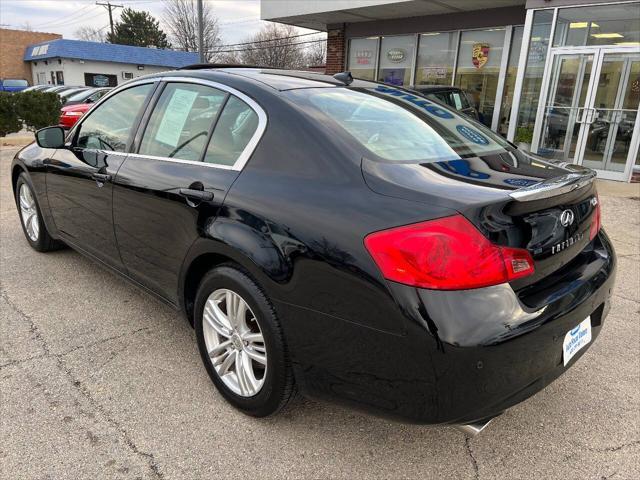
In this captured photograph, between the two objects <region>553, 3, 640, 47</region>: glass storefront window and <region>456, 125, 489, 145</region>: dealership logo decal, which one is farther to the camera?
<region>553, 3, 640, 47</region>: glass storefront window

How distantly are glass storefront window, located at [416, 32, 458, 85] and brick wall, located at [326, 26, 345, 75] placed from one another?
2.50m

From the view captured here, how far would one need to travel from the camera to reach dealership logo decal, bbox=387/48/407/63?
532 inches

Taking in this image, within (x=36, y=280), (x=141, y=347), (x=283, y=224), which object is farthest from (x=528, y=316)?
(x=36, y=280)

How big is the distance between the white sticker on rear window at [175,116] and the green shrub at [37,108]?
44.6 ft

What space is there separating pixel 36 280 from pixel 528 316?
3.73 m

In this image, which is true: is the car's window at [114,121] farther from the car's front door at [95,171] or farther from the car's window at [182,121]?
the car's window at [182,121]

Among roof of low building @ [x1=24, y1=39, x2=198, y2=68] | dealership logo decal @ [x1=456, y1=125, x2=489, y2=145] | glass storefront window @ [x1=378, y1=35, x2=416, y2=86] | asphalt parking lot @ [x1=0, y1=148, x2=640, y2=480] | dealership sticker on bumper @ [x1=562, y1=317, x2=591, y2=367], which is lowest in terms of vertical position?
asphalt parking lot @ [x1=0, y1=148, x2=640, y2=480]

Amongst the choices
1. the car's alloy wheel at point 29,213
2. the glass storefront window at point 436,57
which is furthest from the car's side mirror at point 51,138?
the glass storefront window at point 436,57

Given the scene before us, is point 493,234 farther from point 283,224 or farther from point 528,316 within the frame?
point 283,224

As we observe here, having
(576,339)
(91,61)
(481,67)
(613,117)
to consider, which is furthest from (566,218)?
(91,61)

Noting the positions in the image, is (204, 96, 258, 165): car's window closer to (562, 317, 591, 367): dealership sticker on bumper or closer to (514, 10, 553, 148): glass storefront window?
(562, 317, 591, 367): dealership sticker on bumper

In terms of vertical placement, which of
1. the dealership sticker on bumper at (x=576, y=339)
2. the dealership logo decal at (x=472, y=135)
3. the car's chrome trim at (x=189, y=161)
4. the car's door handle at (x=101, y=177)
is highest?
the dealership logo decal at (x=472, y=135)

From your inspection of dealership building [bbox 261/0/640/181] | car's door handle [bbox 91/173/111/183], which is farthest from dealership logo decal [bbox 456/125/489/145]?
dealership building [bbox 261/0/640/181]

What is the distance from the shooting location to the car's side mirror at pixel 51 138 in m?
3.67
